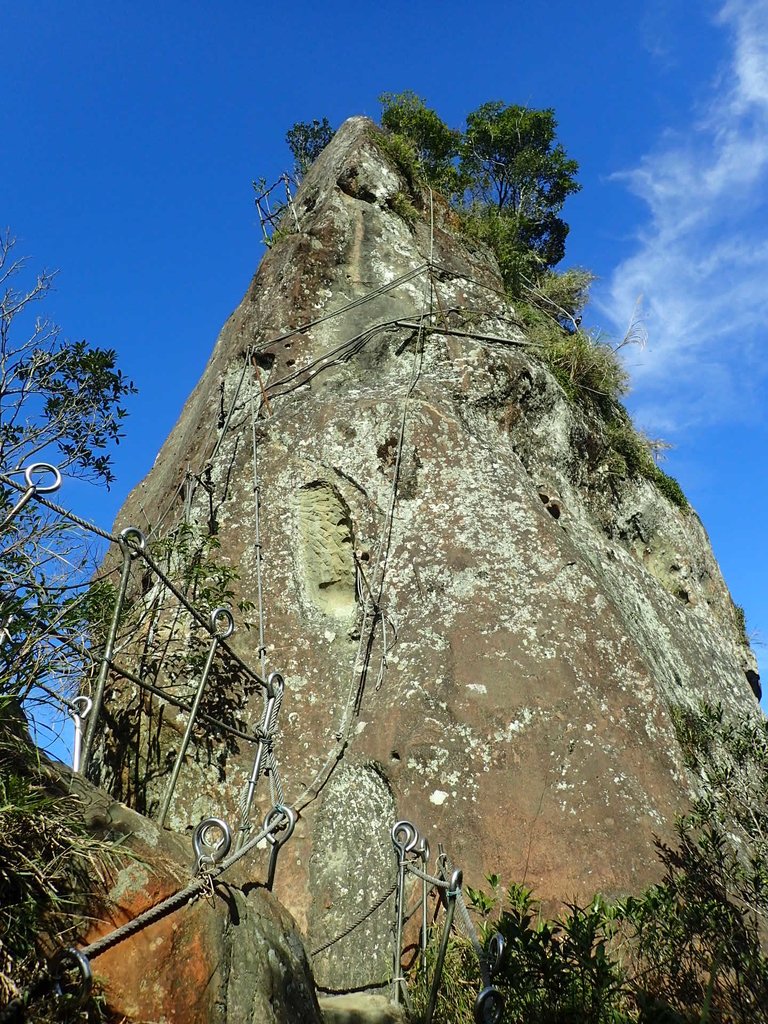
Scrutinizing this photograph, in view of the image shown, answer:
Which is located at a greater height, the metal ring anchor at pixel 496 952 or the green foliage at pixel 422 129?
the green foliage at pixel 422 129

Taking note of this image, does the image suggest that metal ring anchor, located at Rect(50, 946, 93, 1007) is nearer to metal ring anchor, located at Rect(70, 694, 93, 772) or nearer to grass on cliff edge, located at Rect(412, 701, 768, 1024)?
metal ring anchor, located at Rect(70, 694, 93, 772)

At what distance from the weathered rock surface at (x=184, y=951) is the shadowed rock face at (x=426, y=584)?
6.19 ft

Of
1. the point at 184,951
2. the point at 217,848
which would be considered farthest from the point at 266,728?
the point at 184,951

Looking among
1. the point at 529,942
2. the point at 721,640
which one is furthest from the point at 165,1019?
the point at 721,640

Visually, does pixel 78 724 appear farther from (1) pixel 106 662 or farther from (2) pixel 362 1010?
(2) pixel 362 1010

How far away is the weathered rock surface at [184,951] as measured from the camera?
7.85 feet

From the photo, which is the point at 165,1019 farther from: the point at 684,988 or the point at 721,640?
the point at 721,640

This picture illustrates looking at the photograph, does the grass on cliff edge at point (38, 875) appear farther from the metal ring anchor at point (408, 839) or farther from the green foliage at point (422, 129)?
the green foliage at point (422, 129)

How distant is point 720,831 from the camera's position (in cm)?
485

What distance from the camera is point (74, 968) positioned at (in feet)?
7.39

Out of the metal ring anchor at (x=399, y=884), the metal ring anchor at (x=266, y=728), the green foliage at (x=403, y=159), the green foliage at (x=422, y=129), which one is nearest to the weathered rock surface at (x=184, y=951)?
the metal ring anchor at (x=399, y=884)

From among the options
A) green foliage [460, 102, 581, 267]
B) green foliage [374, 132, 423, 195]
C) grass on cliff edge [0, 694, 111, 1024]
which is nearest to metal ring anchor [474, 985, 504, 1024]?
grass on cliff edge [0, 694, 111, 1024]

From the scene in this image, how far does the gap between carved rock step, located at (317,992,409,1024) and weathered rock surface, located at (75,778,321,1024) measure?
0.64 m

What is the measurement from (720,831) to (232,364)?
237 inches
